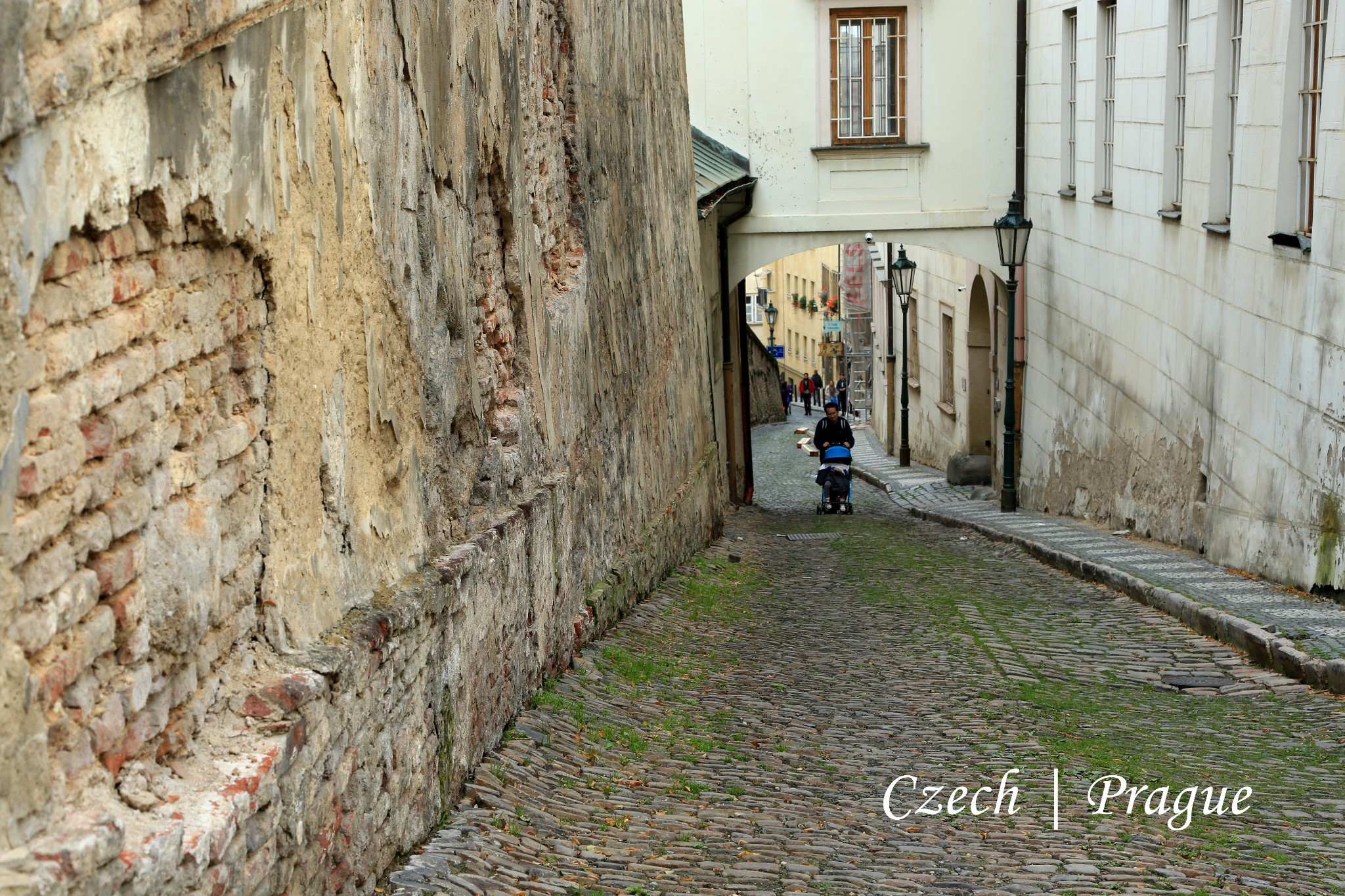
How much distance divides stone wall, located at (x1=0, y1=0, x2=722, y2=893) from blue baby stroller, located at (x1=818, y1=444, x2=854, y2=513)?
11.5 meters

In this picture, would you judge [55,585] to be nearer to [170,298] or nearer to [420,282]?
[170,298]

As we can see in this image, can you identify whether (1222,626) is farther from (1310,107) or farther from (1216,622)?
(1310,107)

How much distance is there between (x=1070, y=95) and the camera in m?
16.9

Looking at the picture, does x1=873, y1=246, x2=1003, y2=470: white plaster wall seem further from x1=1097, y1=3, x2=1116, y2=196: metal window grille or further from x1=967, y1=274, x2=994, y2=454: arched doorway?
x1=1097, y1=3, x2=1116, y2=196: metal window grille

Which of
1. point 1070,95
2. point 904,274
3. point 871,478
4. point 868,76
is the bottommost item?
point 871,478

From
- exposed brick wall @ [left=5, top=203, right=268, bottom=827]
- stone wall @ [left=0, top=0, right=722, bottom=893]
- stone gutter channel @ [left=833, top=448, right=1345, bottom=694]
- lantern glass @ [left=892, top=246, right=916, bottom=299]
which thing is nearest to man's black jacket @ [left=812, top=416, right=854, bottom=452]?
stone gutter channel @ [left=833, top=448, right=1345, bottom=694]

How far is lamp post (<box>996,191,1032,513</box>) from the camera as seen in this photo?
17156mm

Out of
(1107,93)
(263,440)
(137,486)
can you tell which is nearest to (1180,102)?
(1107,93)

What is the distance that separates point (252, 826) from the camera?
3.41 meters

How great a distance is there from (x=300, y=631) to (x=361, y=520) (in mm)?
625

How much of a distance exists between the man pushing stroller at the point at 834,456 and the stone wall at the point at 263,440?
11.5 metres

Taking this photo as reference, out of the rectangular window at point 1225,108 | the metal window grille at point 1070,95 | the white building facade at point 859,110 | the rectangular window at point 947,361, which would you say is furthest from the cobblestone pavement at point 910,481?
the rectangular window at point 1225,108

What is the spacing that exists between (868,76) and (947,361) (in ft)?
25.9

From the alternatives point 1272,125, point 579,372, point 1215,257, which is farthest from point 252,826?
point 1215,257
